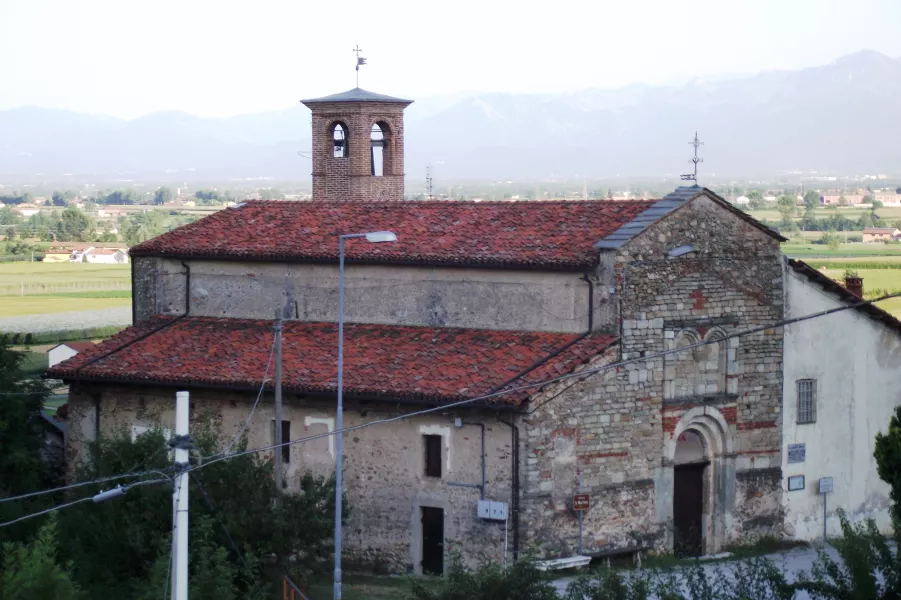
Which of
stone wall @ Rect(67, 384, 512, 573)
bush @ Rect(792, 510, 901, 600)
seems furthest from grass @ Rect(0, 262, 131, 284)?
bush @ Rect(792, 510, 901, 600)

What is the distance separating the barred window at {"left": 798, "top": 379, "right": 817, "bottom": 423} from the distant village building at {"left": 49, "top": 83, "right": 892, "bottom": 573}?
0.78 m

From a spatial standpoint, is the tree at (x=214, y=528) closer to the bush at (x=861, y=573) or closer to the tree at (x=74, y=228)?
the bush at (x=861, y=573)

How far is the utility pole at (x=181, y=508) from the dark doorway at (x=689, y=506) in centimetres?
1466

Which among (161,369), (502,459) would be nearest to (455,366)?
(502,459)

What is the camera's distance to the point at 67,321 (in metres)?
65.8

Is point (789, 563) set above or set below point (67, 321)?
below

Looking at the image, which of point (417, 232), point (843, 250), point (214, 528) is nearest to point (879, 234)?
point (843, 250)

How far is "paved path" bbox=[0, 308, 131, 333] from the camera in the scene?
208ft

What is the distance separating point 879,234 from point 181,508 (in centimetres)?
11832

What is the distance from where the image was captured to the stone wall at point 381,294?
30.1 meters

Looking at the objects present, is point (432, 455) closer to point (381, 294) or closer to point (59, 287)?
point (381, 294)

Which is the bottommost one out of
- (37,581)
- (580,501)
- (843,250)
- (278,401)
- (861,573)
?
(580,501)

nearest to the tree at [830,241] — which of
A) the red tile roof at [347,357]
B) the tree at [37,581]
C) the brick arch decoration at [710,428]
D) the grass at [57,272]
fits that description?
the grass at [57,272]

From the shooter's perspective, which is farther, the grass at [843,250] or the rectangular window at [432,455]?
the grass at [843,250]
